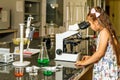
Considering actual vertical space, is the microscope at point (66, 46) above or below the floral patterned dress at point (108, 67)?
above

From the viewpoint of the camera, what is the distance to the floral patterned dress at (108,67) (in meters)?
1.68

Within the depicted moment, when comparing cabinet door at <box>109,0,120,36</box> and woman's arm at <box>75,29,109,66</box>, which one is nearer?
woman's arm at <box>75,29,109,66</box>

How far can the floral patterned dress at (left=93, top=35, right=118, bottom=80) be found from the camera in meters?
1.68

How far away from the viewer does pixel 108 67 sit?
1680 millimetres

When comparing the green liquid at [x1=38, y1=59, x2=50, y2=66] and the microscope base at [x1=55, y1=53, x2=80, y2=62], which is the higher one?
the microscope base at [x1=55, y1=53, x2=80, y2=62]

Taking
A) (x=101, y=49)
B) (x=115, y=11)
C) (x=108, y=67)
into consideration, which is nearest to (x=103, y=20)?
(x=101, y=49)

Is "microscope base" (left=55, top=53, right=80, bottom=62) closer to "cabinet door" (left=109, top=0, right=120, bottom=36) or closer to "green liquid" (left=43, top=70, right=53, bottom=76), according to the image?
"green liquid" (left=43, top=70, right=53, bottom=76)

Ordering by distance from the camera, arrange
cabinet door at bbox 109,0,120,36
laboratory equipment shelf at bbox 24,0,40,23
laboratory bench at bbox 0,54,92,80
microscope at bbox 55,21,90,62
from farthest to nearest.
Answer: cabinet door at bbox 109,0,120,36 → laboratory equipment shelf at bbox 24,0,40,23 → microscope at bbox 55,21,90,62 → laboratory bench at bbox 0,54,92,80

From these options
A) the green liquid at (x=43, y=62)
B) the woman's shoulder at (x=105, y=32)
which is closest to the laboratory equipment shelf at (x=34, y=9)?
the green liquid at (x=43, y=62)

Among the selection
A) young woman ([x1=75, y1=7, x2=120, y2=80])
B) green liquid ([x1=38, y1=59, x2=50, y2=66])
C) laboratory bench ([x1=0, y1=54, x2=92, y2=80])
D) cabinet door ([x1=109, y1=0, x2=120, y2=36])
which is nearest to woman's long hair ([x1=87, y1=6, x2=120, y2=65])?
young woman ([x1=75, y1=7, x2=120, y2=80])

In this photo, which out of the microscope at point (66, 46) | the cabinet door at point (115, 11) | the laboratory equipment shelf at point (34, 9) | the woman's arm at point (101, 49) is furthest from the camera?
the cabinet door at point (115, 11)

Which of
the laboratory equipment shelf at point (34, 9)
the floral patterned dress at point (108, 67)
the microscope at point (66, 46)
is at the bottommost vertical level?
the floral patterned dress at point (108, 67)

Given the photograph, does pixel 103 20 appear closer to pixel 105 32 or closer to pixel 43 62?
pixel 105 32

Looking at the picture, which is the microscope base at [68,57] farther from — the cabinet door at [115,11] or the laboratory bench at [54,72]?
the cabinet door at [115,11]
